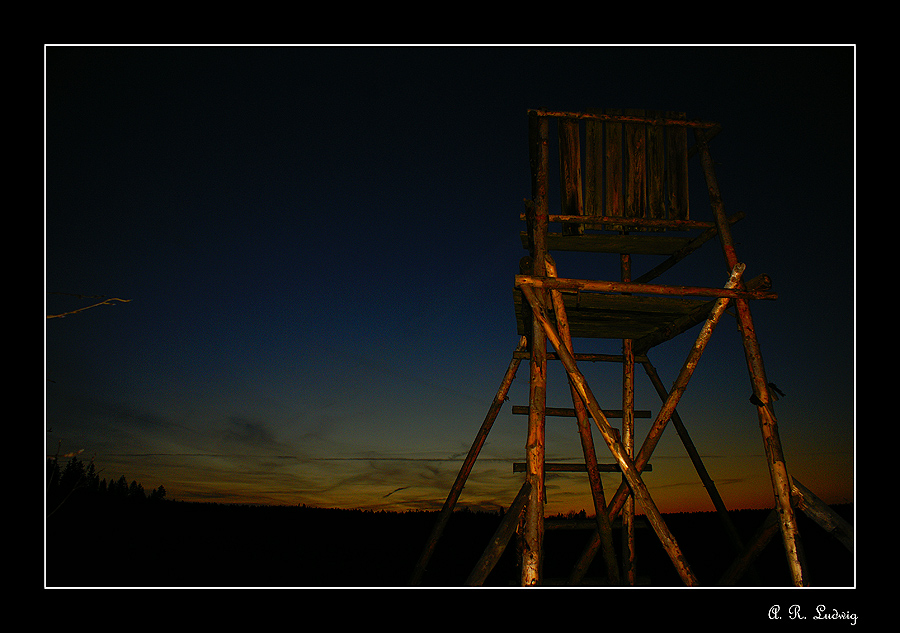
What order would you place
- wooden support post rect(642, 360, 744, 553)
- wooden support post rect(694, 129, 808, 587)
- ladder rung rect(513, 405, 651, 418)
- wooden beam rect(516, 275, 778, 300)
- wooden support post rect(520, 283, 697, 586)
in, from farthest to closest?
wooden support post rect(642, 360, 744, 553)
ladder rung rect(513, 405, 651, 418)
wooden beam rect(516, 275, 778, 300)
wooden support post rect(694, 129, 808, 587)
wooden support post rect(520, 283, 697, 586)

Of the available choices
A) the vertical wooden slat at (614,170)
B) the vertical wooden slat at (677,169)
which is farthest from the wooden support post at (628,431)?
the vertical wooden slat at (614,170)

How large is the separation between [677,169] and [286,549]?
1573cm

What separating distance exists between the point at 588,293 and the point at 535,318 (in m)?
0.72

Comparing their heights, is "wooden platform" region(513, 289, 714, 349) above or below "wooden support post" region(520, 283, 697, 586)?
above

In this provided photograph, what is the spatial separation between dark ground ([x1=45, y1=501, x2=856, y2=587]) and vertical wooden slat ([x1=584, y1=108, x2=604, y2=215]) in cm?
615

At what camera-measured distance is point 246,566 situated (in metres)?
15.4

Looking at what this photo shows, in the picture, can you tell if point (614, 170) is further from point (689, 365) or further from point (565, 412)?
point (565, 412)

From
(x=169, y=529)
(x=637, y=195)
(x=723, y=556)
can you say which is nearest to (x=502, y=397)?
(x=637, y=195)

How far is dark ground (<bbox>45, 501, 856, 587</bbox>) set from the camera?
14117 mm

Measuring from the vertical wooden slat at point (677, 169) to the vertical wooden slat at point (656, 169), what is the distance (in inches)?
3.6

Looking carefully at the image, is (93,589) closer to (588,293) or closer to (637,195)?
(588,293)

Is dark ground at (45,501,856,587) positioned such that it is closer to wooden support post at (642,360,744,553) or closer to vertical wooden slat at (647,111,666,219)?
wooden support post at (642,360,744,553)

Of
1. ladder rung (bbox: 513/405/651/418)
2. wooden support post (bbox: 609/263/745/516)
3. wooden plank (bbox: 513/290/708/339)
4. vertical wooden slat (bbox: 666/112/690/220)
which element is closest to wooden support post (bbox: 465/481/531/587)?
ladder rung (bbox: 513/405/651/418)

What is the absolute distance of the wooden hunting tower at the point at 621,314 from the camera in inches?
258
